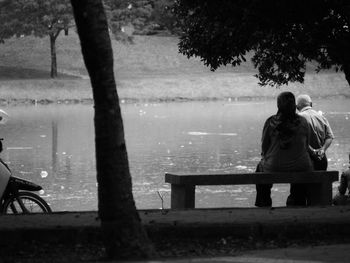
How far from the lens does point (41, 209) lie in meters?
10.9

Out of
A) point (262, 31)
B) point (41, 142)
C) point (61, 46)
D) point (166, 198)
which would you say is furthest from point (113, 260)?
point (61, 46)

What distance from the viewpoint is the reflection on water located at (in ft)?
55.5

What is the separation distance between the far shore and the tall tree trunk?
129 feet

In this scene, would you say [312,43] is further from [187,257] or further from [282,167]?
[187,257]

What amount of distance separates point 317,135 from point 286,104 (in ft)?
7.35

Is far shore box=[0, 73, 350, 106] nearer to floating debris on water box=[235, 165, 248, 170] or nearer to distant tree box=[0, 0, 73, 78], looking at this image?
distant tree box=[0, 0, 73, 78]

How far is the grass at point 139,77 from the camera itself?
165 feet

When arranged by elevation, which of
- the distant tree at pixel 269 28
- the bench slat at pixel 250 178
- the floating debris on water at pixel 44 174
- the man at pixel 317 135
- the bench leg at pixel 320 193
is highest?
the distant tree at pixel 269 28

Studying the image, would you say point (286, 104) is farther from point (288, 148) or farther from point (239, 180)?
point (239, 180)

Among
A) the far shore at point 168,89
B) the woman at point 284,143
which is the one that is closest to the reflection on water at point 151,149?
the woman at point 284,143

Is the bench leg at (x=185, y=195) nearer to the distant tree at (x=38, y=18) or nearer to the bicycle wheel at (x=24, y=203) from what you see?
the bicycle wheel at (x=24, y=203)

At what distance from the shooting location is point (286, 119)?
1173cm

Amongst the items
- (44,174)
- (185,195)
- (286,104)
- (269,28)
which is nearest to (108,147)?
(185,195)

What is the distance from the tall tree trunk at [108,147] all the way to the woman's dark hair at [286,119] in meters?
3.79
